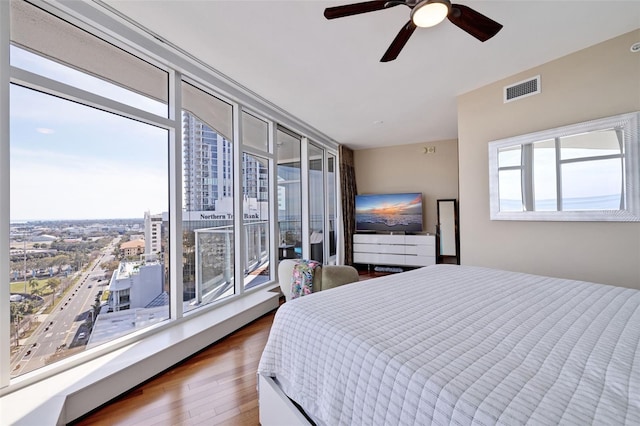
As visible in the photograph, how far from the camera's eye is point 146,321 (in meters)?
2.25

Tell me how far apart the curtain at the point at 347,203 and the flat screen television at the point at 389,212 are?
5.3 inches

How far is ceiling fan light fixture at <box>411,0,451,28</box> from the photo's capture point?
4.59 feet

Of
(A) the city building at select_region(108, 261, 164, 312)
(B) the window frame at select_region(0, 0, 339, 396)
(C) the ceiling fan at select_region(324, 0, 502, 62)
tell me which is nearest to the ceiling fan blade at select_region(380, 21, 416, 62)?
(C) the ceiling fan at select_region(324, 0, 502, 62)

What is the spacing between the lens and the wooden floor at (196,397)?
5.09ft

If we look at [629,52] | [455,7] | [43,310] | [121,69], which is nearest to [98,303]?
[43,310]

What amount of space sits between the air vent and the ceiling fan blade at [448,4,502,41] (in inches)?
55.1

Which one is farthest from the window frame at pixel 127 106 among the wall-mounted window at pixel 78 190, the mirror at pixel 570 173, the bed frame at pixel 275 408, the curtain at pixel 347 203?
the mirror at pixel 570 173

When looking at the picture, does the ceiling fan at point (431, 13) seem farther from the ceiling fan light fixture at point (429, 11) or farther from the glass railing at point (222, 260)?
the glass railing at point (222, 260)

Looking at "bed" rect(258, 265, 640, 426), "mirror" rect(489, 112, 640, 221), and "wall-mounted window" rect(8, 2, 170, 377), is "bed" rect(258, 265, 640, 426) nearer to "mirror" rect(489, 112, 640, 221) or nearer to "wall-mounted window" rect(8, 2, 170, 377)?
"mirror" rect(489, 112, 640, 221)

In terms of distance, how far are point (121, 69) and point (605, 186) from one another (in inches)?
163

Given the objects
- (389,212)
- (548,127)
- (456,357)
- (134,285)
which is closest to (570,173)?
(548,127)

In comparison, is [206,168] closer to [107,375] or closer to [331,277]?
[331,277]

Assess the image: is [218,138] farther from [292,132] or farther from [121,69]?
[292,132]

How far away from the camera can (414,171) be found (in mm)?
5555
